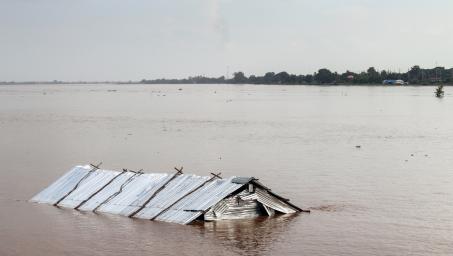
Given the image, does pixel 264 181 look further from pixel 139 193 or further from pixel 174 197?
pixel 174 197

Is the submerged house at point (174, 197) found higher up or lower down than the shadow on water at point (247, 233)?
higher up

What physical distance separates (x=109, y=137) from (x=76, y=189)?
26.6 metres

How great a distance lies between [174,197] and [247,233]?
9.69ft

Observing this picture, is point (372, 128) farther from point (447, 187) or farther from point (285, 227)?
point (285, 227)

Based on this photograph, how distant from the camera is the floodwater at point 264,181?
20.6m

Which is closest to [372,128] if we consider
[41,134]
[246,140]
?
[246,140]

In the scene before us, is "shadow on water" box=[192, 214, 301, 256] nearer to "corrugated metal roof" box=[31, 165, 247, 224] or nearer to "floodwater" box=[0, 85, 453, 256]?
"floodwater" box=[0, 85, 453, 256]

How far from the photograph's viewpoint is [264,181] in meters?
31.1

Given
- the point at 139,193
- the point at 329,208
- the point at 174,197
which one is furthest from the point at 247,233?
the point at 329,208

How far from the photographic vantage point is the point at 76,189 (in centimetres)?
2581

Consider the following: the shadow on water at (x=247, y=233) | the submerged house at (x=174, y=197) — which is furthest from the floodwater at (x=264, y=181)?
the submerged house at (x=174, y=197)

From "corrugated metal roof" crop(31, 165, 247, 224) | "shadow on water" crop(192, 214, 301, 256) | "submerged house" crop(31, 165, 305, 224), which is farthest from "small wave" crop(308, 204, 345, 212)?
"corrugated metal roof" crop(31, 165, 247, 224)

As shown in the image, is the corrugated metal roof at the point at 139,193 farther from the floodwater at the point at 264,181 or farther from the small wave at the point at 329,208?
the small wave at the point at 329,208

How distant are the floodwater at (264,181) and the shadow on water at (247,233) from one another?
36 mm
